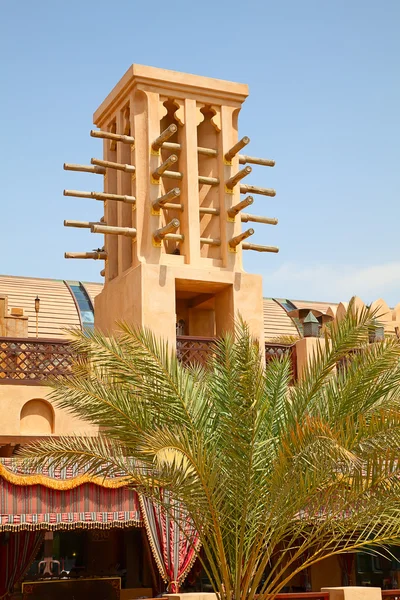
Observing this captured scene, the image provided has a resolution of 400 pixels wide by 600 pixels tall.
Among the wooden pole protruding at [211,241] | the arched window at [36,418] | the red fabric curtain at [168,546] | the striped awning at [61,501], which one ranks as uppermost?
the wooden pole protruding at [211,241]

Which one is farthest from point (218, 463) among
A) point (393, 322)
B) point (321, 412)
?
point (393, 322)

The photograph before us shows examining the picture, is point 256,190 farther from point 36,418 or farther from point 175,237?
point 36,418

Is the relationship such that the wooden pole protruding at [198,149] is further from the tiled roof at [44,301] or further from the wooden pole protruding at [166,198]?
the tiled roof at [44,301]

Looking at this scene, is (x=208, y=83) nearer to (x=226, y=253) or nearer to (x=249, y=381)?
(x=226, y=253)

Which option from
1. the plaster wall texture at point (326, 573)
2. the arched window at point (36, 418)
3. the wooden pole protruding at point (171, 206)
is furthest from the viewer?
the plaster wall texture at point (326, 573)

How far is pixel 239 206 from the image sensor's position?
1327 cm

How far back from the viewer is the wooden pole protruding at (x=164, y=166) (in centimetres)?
1248

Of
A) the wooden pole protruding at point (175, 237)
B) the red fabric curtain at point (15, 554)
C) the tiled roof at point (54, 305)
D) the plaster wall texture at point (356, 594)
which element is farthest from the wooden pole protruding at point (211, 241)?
the tiled roof at point (54, 305)

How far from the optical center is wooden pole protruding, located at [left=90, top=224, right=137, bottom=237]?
12.7m

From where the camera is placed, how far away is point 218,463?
798 centimetres

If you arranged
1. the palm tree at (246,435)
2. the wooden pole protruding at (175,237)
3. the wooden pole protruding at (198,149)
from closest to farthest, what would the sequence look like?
the palm tree at (246,435) < the wooden pole protruding at (175,237) < the wooden pole protruding at (198,149)

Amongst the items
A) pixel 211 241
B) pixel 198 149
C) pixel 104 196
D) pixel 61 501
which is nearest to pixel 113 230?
pixel 104 196

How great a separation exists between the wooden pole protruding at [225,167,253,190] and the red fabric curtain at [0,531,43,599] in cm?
607

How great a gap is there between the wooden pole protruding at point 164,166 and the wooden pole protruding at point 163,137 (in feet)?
0.94
